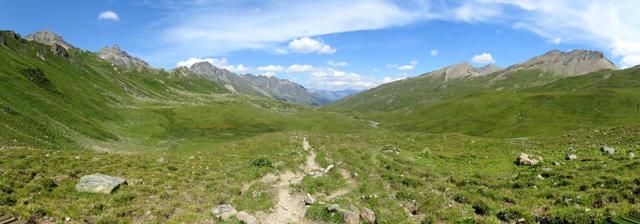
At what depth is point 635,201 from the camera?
1678cm

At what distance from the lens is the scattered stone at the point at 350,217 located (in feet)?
62.3

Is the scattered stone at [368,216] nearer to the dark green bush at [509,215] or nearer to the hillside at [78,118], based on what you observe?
the dark green bush at [509,215]

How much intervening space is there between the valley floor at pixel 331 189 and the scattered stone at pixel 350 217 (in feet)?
1.50

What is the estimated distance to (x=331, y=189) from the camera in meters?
27.0

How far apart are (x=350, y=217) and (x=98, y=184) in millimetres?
14453

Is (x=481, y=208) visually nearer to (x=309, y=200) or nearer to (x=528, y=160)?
(x=309, y=200)

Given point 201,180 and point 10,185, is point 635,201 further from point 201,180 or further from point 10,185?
point 10,185

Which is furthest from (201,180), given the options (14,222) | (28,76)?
(28,76)

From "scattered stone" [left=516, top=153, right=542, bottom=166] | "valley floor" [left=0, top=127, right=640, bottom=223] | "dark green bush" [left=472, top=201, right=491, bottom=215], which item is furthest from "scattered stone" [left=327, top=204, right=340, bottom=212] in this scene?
"scattered stone" [left=516, top=153, right=542, bottom=166]

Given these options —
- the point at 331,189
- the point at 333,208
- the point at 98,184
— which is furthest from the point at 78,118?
the point at 333,208

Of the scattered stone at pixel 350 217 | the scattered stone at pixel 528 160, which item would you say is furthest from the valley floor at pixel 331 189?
the scattered stone at pixel 528 160

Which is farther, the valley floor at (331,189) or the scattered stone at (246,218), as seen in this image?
the scattered stone at (246,218)

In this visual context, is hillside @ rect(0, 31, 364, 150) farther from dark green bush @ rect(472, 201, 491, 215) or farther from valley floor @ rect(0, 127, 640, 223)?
dark green bush @ rect(472, 201, 491, 215)

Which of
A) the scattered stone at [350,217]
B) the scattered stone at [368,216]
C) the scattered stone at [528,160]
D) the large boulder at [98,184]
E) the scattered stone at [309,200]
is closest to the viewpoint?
the scattered stone at [350,217]
